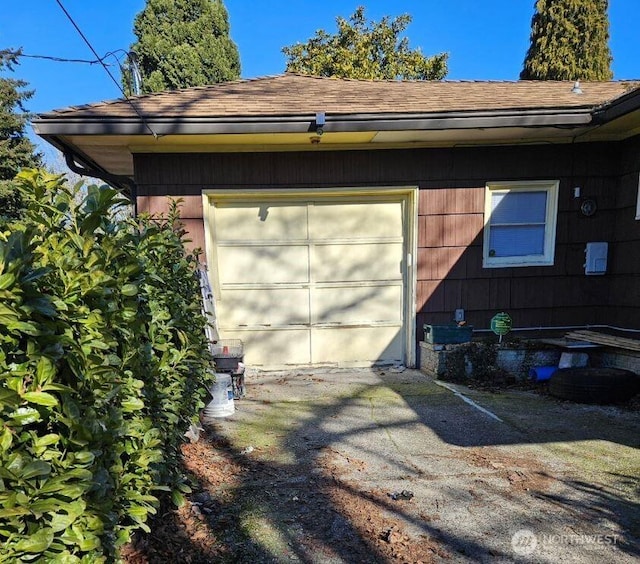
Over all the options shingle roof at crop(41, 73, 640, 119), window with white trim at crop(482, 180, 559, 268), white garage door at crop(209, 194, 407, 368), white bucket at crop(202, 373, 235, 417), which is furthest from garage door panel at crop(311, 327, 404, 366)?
shingle roof at crop(41, 73, 640, 119)

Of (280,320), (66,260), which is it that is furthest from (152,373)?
(280,320)

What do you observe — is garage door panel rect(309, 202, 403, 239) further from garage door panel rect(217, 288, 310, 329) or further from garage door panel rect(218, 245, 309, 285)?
garage door panel rect(217, 288, 310, 329)

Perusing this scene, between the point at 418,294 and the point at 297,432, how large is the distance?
8.32ft

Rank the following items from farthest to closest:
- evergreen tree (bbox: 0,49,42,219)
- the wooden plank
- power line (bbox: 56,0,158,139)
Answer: evergreen tree (bbox: 0,49,42,219), the wooden plank, power line (bbox: 56,0,158,139)

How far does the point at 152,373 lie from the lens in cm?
182

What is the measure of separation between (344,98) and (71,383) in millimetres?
4756

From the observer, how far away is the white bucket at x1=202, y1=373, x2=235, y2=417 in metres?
3.43

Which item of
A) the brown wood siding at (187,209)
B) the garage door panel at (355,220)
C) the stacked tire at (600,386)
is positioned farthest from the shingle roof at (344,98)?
the stacked tire at (600,386)

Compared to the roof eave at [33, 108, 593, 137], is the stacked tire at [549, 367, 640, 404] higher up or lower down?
lower down

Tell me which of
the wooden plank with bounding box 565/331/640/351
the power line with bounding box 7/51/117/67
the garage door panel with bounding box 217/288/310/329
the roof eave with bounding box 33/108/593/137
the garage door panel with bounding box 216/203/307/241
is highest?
the power line with bounding box 7/51/117/67

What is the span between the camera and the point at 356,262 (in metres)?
5.05

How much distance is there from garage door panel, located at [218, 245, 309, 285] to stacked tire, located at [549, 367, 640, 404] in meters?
3.20

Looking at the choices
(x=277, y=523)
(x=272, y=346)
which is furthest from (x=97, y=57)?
(x=277, y=523)

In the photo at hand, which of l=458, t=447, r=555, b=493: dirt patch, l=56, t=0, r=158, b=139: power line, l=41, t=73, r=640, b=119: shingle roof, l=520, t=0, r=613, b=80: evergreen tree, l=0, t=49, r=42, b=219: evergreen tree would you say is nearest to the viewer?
l=458, t=447, r=555, b=493: dirt patch
